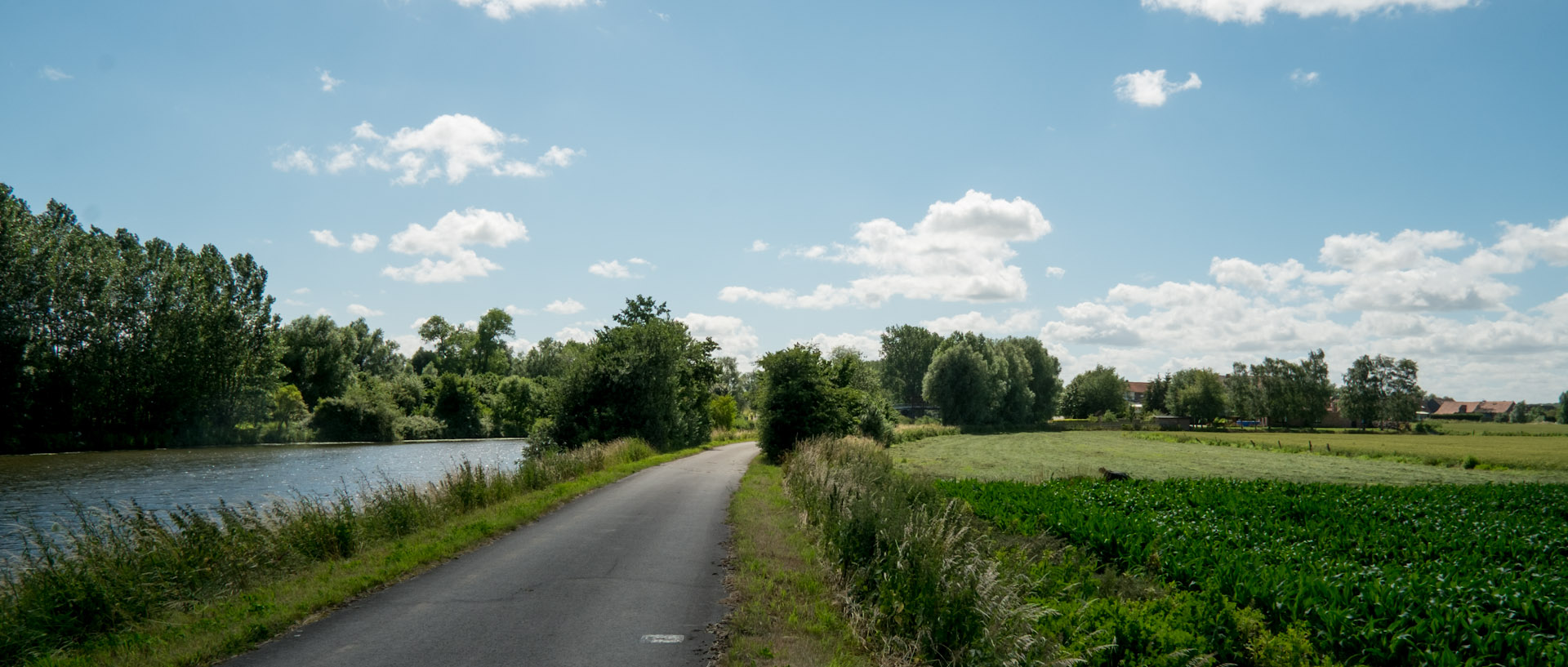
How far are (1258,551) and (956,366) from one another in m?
81.9

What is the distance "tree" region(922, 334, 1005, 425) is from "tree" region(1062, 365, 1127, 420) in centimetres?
3088

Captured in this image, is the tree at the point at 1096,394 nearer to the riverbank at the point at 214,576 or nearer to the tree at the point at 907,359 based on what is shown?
the tree at the point at 907,359

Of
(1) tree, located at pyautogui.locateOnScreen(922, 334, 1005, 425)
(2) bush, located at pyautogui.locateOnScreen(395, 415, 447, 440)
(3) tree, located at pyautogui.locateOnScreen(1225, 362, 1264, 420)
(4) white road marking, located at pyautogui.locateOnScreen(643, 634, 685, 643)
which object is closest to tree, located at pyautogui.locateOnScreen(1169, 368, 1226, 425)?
(3) tree, located at pyautogui.locateOnScreen(1225, 362, 1264, 420)

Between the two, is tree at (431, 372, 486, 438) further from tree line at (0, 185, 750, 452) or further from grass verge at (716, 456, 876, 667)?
grass verge at (716, 456, 876, 667)

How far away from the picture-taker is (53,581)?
8.70m

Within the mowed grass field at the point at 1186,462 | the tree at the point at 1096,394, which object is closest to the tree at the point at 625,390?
the mowed grass field at the point at 1186,462

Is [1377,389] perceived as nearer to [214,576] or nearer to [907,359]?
[907,359]

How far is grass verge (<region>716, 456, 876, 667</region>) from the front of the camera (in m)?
7.57

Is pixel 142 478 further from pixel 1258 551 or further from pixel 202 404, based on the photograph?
pixel 1258 551

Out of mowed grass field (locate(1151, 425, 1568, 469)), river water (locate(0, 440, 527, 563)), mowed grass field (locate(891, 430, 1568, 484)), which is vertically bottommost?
river water (locate(0, 440, 527, 563))

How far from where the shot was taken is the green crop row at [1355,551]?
741 cm

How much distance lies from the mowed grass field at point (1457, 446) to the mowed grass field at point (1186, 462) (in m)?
0.21

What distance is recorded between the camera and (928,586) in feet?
26.1

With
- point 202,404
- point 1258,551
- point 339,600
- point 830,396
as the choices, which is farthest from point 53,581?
point 202,404
